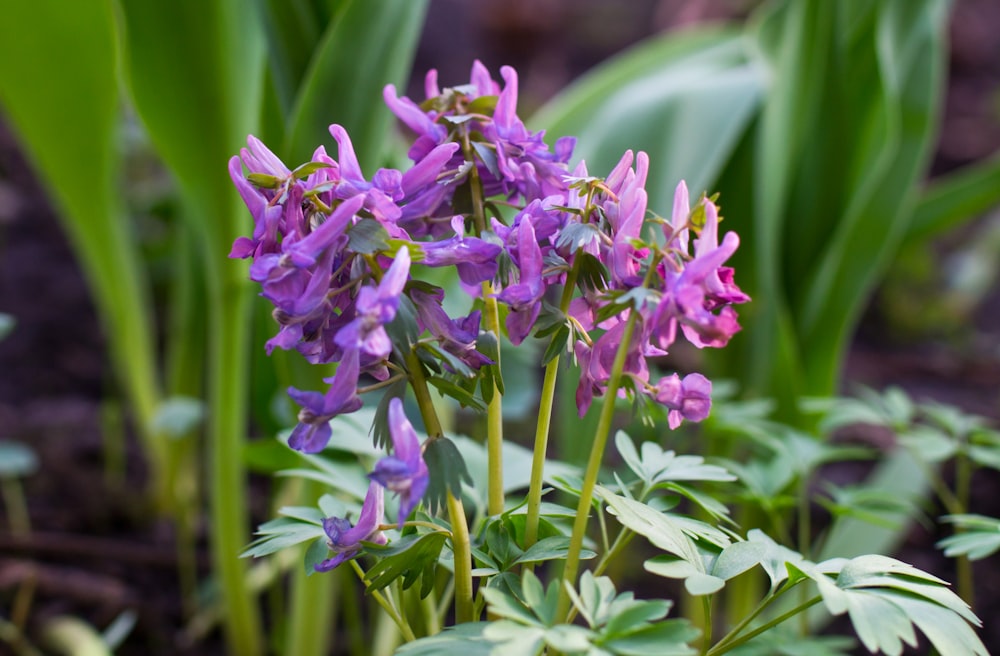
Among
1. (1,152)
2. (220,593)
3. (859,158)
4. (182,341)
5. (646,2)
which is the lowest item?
(220,593)

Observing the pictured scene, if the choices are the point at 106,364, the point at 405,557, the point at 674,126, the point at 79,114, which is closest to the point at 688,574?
the point at 405,557

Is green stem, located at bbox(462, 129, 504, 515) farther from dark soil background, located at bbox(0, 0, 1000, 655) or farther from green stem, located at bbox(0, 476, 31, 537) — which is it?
green stem, located at bbox(0, 476, 31, 537)

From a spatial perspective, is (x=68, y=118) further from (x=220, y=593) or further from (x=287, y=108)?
(x=220, y=593)

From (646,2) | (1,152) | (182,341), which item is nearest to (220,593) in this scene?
(182,341)

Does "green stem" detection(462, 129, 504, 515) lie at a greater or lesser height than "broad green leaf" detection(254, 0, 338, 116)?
lesser

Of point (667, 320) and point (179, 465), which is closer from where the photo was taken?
point (667, 320)

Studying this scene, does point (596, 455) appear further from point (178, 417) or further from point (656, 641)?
point (178, 417)

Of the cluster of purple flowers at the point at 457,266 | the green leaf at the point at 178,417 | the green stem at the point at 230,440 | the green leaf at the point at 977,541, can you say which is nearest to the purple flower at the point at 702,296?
the cluster of purple flowers at the point at 457,266

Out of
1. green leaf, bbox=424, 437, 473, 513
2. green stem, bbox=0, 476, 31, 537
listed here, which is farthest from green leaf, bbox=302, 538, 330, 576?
green stem, bbox=0, 476, 31, 537
